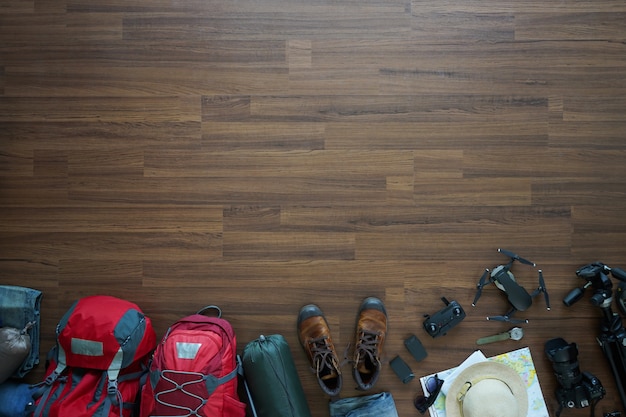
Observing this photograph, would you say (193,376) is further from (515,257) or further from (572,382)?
(572,382)

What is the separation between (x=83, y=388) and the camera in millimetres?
1980

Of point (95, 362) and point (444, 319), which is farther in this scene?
point (444, 319)

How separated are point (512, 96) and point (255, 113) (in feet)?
3.41

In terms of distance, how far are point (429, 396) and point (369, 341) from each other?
13.1 inches

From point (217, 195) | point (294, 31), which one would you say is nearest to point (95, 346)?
point (217, 195)

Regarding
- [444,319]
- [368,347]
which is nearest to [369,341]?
[368,347]

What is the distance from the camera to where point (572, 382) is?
2057mm

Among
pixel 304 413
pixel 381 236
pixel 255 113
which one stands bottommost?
pixel 304 413

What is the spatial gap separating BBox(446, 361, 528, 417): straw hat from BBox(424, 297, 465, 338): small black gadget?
7.0 inches

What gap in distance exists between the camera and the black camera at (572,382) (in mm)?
2049

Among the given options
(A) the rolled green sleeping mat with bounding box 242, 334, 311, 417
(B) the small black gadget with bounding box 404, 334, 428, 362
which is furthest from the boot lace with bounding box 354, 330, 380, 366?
(A) the rolled green sleeping mat with bounding box 242, 334, 311, 417

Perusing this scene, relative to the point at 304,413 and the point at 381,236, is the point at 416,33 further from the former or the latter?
the point at 304,413

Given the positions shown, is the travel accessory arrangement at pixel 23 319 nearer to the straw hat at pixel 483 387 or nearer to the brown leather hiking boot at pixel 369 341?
the brown leather hiking boot at pixel 369 341

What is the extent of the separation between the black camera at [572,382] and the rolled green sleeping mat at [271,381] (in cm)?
98
